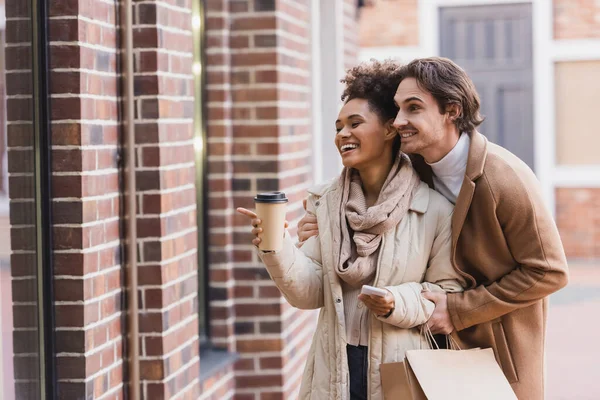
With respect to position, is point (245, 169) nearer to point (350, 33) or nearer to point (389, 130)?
point (389, 130)

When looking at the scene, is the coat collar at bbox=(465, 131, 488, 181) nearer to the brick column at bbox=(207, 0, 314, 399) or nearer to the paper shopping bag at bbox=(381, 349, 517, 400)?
the paper shopping bag at bbox=(381, 349, 517, 400)

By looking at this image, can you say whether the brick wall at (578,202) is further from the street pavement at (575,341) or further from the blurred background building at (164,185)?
the blurred background building at (164,185)

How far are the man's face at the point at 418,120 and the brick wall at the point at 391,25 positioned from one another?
1073 cm

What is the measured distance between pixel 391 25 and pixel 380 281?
11.0 m

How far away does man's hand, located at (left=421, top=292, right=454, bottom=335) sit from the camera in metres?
Result: 2.99

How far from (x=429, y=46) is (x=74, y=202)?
10.7m

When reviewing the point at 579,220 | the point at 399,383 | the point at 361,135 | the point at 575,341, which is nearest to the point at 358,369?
the point at 399,383

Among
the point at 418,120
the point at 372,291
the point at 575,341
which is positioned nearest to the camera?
the point at 372,291

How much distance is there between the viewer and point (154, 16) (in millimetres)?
3863

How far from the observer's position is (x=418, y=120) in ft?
9.73

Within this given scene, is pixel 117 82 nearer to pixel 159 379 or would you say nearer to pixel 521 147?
pixel 159 379

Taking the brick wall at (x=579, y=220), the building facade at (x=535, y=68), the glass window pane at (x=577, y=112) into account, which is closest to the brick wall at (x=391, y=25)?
the building facade at (x=535, y=68)

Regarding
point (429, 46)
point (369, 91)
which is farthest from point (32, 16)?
point (429, 46)

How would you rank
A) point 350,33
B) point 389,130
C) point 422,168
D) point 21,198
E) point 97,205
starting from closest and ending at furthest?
point 389,130, point 422,168, point 21,198, point 97,205, point 350,33
